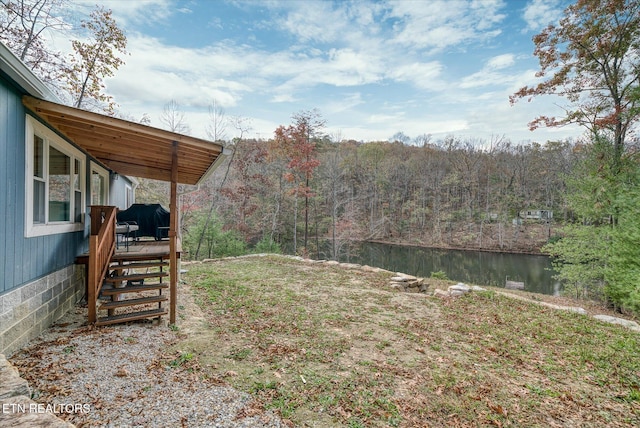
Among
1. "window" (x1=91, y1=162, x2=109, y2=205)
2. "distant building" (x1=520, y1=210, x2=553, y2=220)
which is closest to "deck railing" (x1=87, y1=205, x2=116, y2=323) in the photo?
"window" (x1=91, y1=162, x2=109, y2=205)

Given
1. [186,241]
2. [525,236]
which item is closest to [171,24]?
[186,241]

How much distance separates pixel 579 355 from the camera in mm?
3869

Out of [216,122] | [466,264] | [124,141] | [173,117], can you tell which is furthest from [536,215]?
[124,141]

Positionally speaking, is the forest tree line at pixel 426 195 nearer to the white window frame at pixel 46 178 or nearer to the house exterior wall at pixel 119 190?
the house exterior wall at pixel 119 190

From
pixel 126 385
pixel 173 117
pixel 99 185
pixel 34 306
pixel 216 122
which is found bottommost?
pixel 126 385

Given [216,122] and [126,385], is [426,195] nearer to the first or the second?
[216,122]

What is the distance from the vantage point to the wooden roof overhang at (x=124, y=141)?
3.27 m

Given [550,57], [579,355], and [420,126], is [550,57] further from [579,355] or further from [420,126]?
[420,126]

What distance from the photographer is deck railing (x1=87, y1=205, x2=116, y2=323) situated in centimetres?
363

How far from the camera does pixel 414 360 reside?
3.46 metres

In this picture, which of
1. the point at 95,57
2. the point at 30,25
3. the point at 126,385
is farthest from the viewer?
the point at 95,57

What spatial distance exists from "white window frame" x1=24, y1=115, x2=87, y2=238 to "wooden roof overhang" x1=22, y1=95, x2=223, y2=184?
131 mm

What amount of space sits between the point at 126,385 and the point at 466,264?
Answer: 20.7m

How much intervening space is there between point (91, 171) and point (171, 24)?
7.17m
